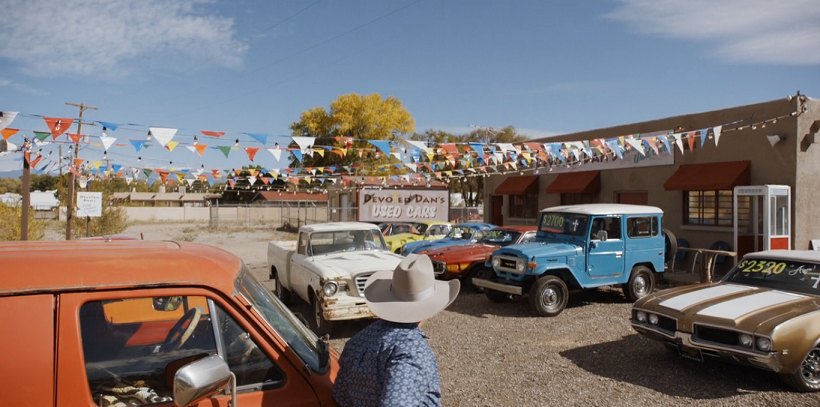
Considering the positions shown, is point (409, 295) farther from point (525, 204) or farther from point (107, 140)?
point (525, 204)

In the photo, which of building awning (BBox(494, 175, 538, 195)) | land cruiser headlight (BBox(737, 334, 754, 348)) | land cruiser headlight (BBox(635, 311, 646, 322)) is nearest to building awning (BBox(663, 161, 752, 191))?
building awning (BBox(494, 175, 538, 195))

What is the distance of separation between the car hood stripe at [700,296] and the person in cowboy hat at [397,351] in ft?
16.0

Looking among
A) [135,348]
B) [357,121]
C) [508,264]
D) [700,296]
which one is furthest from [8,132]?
[357,121]

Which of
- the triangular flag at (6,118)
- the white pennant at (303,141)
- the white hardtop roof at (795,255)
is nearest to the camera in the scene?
the white hardtop roof at (795,255)

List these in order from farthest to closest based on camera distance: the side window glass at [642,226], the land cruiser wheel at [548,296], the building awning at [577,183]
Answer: the building awning at [577,183] → the side window glass at [642,226] → the land cruiser wheel at [548,296]

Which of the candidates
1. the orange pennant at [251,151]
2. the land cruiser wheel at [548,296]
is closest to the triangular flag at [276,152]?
the orange pennant at [251,151]

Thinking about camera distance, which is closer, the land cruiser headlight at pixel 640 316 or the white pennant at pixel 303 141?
the land cruiser headlight at pixel 640 316

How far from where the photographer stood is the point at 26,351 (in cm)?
199

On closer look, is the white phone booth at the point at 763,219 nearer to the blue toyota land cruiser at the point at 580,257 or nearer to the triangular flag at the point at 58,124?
the blue toyota land cruiser at the point at 580,257

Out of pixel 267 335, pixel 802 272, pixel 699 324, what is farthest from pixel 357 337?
pixel 802 272

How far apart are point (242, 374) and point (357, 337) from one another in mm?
501

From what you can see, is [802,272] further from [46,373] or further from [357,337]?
[46,373]

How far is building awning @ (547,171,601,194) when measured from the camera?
18.9m

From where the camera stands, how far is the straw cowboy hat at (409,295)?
238 centimetres
